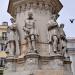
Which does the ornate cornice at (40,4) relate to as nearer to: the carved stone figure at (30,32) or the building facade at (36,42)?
the building facade at (36,42)

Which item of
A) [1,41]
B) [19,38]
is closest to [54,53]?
[19,38]

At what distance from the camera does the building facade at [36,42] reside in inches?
465

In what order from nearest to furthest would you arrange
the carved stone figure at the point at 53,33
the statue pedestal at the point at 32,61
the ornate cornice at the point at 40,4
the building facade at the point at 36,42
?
the statue pedestal at the point at 32,61 < the building facade at the point at 36,42 < the carved stone figure at the point at 53,33 < the ornate cornice at the point at 40,4

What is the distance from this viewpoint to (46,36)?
12688 millimetres

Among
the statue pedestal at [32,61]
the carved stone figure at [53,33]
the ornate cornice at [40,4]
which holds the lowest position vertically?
the statue pedestal at [32,61]

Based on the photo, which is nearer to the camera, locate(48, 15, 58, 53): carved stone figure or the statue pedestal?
the statue pedestal

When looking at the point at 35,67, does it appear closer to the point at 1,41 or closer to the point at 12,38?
the point at 12,38

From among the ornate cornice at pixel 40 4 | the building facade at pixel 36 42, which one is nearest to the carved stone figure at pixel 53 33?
the building facade at pixel 36 42

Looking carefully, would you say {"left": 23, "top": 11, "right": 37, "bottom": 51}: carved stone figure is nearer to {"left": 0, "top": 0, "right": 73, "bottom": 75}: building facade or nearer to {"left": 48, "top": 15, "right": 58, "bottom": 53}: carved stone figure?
{"left": 0, "top": 0, "right": 73, "bottom": 75}: building facade

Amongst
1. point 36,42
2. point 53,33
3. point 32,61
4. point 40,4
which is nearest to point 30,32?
point 36,42

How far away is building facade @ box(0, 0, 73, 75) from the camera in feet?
38.7

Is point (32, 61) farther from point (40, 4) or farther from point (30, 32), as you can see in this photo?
point (40, 4)

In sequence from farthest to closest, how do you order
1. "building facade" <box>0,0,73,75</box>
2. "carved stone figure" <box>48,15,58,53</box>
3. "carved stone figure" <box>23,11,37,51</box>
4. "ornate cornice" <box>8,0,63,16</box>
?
"ornate cornice" <box>8,0,63,16</box> → "carved stone figure" <box>48,15,58,53</box> → "carved stone figure" <box>23,11,37,51</box> → "building facade" <box>0,0,73,75</box>

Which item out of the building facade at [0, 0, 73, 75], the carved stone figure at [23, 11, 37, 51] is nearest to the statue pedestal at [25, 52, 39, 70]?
the building facade at [0, 0, 73, 75]
